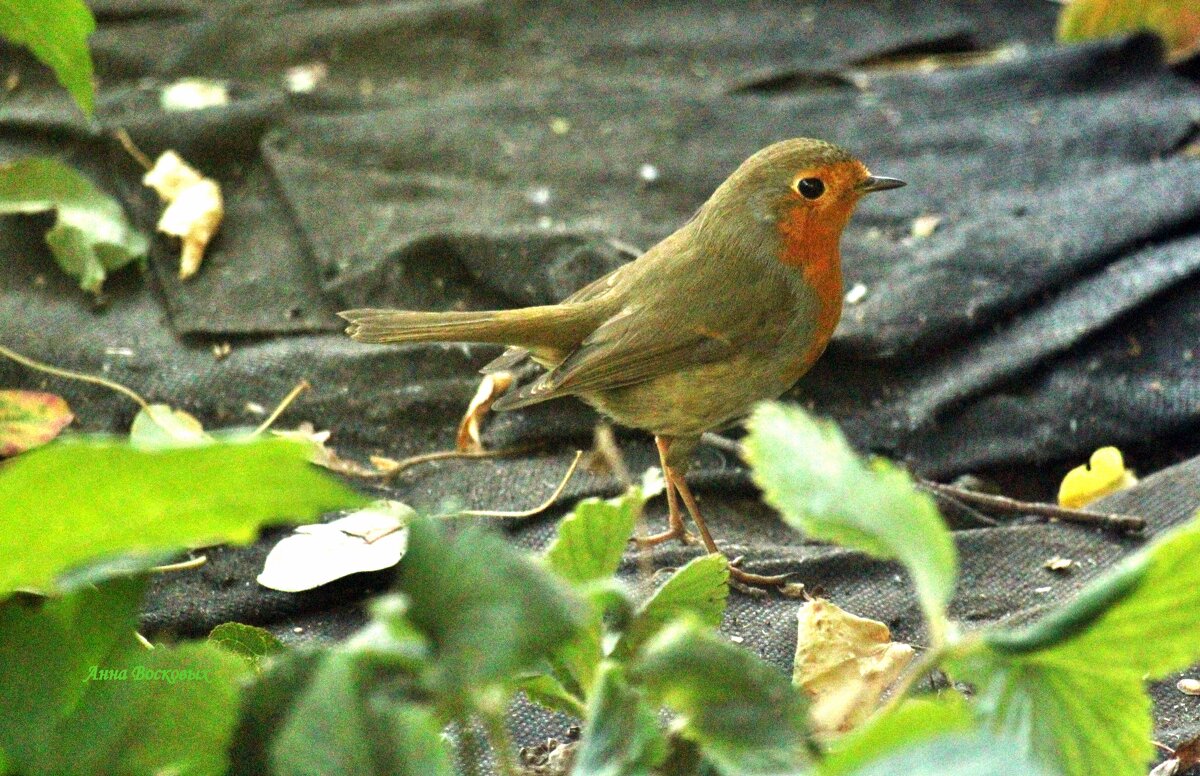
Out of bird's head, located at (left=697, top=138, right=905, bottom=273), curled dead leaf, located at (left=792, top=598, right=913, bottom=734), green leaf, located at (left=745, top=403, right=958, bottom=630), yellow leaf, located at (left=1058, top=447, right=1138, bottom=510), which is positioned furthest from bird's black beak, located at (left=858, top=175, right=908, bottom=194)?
green leaf, located at (left=745, top=403, right=958, bottom=630)

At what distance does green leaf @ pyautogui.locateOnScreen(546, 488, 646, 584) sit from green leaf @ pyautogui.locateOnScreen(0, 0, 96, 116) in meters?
1.37

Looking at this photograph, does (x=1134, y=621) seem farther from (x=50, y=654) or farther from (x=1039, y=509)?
(x=1039, y=509)

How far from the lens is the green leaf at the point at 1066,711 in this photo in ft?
3.27

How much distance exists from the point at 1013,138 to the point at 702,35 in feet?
3.93

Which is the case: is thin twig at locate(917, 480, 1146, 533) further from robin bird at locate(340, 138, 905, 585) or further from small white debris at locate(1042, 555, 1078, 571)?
robin bird at locate(340, 138, 905, 585)

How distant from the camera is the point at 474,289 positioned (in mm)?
3301

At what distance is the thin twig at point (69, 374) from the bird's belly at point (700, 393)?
102 centimetres

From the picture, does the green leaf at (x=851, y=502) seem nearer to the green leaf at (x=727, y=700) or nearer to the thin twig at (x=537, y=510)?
the green leaf at (x=727, y=700)

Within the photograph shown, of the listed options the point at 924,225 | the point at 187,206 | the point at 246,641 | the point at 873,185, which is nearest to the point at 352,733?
the point at 246,641

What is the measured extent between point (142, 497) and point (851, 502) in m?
0.49

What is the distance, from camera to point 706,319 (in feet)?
8.91

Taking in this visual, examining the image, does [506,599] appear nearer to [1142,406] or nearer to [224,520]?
[224,520]

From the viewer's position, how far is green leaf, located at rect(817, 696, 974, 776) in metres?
0.80

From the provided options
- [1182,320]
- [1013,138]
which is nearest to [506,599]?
[1182,320]
